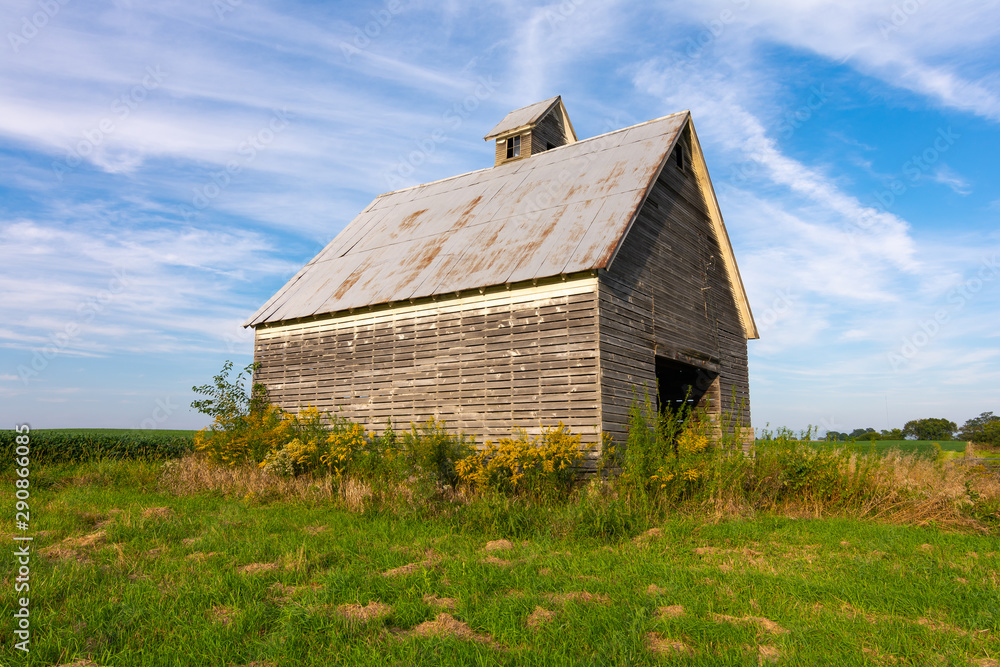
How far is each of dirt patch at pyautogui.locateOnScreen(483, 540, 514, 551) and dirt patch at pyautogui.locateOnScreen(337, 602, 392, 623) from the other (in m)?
2.23

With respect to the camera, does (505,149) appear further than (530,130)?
Yes

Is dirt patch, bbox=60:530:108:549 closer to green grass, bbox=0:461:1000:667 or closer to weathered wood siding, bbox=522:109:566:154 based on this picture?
green grass, bbox=0:461:1000:667

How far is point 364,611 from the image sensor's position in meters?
4.79

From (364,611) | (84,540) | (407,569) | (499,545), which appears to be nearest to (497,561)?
(499,545)

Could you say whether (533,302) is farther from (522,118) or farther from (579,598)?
(522,118)

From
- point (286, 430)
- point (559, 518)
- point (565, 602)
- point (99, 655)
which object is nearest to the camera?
point (99, 655)

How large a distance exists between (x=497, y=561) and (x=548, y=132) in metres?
15.7

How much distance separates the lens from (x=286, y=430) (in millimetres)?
13852

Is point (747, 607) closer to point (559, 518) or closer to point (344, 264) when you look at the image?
point (559, 518)

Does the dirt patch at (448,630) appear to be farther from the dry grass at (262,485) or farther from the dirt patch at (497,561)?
the dry grass at (262,485)

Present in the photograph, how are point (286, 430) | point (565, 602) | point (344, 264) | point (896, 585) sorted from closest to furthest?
point (565, 602)
point (896, 585)
point (286, 430)
point (344, 264)

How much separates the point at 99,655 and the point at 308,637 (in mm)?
1409

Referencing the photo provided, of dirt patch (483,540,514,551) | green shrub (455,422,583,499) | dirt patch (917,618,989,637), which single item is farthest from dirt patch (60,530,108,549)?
dirt patch (917,618,989,637)

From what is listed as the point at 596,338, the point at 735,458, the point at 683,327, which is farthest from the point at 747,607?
the point at 683,327
